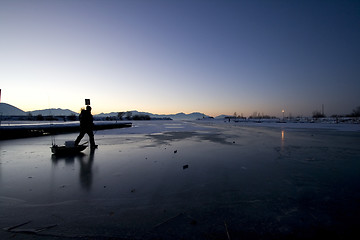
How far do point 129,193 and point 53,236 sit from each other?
1391 mm

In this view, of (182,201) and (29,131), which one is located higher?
(29,131)

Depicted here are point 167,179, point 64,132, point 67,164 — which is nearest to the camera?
point 167,179

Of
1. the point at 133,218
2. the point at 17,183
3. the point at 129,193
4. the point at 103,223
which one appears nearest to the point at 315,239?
the point at 133,218

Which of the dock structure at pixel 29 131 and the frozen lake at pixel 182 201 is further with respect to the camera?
the dock structure at pixel 29 131

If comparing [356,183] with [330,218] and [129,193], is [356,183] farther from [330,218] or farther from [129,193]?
[129,193]

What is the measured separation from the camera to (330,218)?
7.89 ft

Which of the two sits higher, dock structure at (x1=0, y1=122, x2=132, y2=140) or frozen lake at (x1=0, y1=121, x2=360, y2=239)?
dock structure at (x1=0, y1=122, x2=132, y2=140)

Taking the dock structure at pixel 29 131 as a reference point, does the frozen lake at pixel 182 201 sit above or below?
below

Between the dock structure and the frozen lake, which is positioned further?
the dock structure

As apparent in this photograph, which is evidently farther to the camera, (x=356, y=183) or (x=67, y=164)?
(x=67, y=164)

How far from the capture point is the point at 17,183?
151 inches

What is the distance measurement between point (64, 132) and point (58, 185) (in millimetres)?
17562

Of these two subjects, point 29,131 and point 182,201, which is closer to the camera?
point 182,201

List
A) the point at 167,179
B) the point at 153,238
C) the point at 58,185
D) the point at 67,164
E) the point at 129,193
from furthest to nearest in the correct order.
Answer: the point at 67,164 < the point at 167,179 < the point at 58,185 < the point at 129,193 < the point at 153,238
